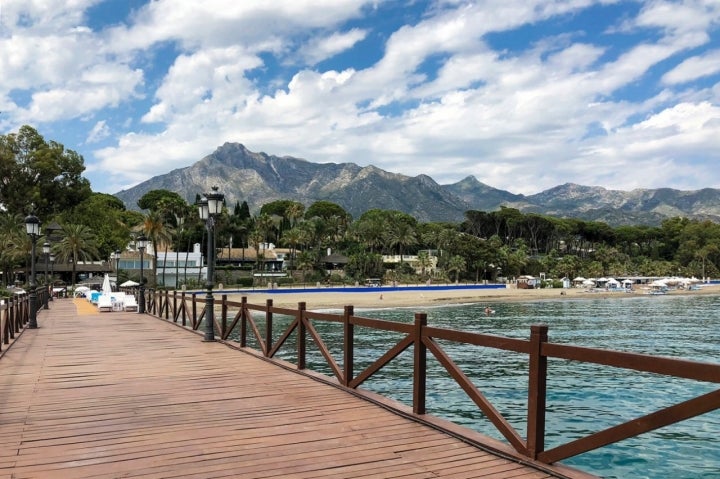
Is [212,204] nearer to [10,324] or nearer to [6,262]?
[10,324]

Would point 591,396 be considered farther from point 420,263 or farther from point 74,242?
point 420,263

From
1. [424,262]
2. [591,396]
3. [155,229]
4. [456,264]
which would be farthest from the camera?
[424,262]

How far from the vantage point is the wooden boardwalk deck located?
14.8ft

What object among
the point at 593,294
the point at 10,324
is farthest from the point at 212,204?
the point at 593,294

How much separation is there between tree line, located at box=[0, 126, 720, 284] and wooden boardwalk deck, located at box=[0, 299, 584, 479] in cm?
3124

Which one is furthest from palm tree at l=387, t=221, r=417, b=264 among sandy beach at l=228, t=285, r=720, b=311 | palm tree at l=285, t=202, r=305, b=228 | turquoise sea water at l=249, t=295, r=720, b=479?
turquoise sea water at l=249, t=295, r=720, b=479

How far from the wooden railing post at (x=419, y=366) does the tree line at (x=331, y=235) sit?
3504 cm

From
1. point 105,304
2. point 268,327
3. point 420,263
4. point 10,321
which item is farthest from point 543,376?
point 420,263

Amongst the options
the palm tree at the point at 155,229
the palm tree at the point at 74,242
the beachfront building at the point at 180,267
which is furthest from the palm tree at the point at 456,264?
the palm tree at the point at 74,242

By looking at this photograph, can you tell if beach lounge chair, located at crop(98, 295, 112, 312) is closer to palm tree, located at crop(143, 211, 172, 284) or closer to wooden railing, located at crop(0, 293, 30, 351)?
wooden railing, located at crop(0, 293, 30, 351)

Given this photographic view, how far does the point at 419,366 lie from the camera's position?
6.03 m

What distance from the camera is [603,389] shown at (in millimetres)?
13961

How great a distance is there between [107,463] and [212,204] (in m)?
9.96

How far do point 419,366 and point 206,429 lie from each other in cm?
214
